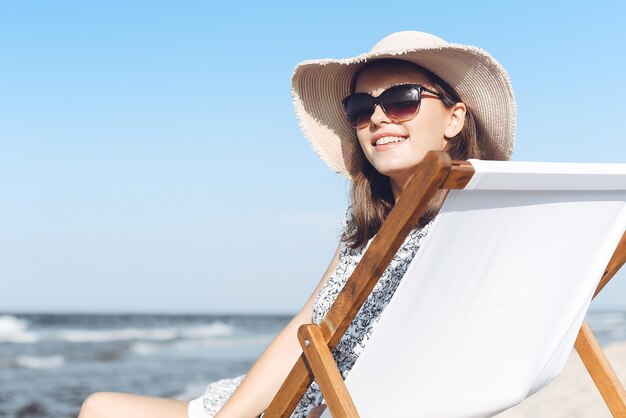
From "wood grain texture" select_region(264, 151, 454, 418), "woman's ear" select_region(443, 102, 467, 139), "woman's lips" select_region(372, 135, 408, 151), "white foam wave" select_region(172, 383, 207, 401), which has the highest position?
"white foam wave" select_region(172, 383, 207, 401)

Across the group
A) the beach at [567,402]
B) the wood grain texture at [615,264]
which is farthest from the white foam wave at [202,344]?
the wood grain texture at [615,264]

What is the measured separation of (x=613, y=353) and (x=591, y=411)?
4850 mm

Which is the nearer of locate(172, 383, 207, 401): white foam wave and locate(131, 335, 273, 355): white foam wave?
locate(172, 383, 207, 401): white foam wave

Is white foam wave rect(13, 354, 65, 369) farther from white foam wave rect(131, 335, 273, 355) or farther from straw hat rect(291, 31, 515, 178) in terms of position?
straw hat rect(291, 31, 515, 178)

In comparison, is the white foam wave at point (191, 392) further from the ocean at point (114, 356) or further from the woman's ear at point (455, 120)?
the woman's ear at point (455, 120)

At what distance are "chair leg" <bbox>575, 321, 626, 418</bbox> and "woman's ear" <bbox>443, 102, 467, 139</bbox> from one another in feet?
2.44

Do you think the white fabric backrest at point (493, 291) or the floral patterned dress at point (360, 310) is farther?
the floral patterned dress at point (360, 310)

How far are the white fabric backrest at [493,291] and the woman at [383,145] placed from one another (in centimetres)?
55

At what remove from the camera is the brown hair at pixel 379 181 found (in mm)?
2713

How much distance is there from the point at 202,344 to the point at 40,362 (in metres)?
6.30

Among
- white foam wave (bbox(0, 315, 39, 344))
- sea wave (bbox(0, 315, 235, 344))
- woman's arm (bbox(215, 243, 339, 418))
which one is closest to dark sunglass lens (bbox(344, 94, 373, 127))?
woman's arm (bbox(215, 243, 339, 418))

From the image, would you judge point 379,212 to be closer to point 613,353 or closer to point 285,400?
point 285,400

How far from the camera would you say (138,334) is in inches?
912

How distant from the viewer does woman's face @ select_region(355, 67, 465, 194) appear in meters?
2.56
